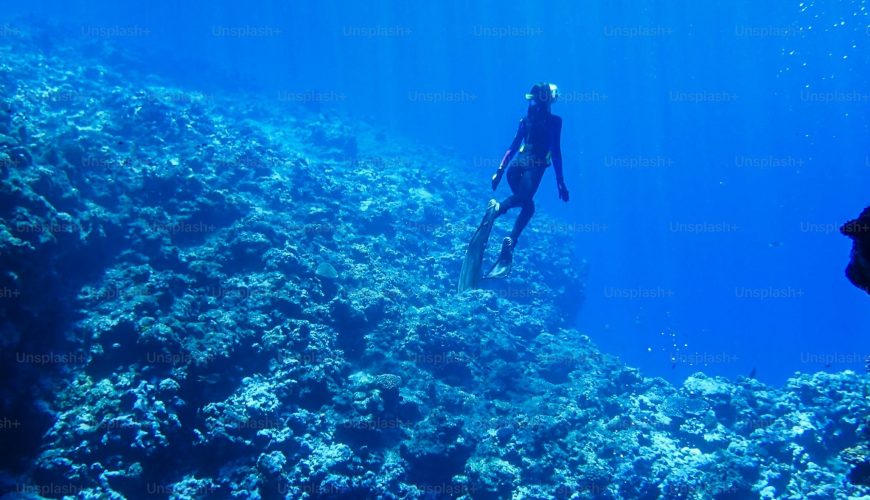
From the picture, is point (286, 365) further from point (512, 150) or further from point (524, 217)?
point (512, 150)

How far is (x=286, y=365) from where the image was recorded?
366 inches

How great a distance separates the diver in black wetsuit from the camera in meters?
7.57

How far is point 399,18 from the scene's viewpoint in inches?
4149

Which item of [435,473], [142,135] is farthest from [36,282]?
[142,135]

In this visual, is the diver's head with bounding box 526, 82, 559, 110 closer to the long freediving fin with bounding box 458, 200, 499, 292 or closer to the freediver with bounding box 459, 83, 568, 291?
the freediver with bounding box 459, 83, 568, 291

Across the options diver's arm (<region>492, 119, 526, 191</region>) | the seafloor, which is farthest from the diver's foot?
the seafloor

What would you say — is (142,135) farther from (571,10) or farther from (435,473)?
(571,10)

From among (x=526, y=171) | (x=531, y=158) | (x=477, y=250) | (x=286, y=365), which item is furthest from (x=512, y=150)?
(x=286, y=365)

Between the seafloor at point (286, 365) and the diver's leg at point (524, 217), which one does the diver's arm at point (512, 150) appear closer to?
the diver's leg at point (524, 217)

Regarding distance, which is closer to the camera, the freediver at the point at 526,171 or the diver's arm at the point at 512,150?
the freediver at the point at 526,171

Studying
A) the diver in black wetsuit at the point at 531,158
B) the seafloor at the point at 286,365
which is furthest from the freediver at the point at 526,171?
the seafloor at the point at 286,365

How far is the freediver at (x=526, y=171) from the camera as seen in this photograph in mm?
7562

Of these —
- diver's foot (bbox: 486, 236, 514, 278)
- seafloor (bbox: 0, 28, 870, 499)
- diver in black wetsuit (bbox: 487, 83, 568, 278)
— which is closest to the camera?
seafloor (bbox: 0, 28, 870, 499)

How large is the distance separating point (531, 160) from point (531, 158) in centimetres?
4
